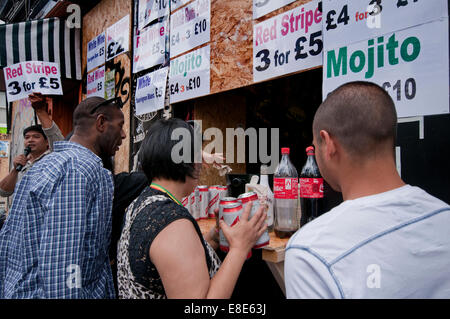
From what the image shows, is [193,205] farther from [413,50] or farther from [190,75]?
[413,50]

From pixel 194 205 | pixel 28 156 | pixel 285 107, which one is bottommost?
pixel 194 205

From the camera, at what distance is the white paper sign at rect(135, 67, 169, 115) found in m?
3.84

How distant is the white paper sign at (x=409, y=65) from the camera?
5.15 feet

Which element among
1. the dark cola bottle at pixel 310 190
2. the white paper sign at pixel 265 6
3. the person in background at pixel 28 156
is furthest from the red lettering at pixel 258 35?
the person in background at pixel 28 156

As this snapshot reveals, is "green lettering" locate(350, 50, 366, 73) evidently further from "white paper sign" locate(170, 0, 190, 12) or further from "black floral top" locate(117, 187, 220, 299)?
"white paper sign" locate(170, 0, 190, 12)

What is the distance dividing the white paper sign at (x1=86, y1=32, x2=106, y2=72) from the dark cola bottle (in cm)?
468

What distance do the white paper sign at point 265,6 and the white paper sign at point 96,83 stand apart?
11.7 ft

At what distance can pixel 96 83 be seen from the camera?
18.0 ft

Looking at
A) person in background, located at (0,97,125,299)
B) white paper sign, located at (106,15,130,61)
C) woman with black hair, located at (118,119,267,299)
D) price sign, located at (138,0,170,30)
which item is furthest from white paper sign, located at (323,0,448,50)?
white paper sign, located at (106,15,130,61)

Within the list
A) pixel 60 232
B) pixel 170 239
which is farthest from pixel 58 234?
pixel 170 239

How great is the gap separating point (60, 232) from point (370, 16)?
7.23ft

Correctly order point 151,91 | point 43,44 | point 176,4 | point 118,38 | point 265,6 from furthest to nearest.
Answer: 1. point 43,44
2. point 118,38
3. point 151,91
4. point 176,4
5. point 265,6
